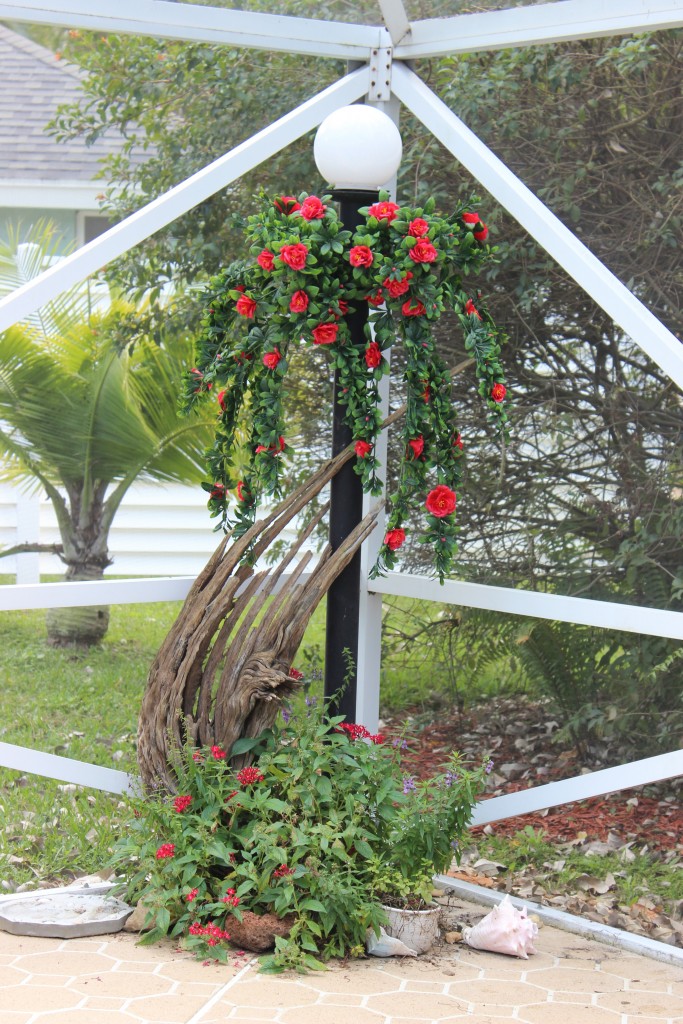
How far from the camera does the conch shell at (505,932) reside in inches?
122

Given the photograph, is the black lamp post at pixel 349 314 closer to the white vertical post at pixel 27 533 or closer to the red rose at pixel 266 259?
the red rose at pixel 266 259

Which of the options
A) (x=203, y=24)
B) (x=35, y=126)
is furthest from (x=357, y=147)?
(x=35, y=126)

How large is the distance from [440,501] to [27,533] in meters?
2.88

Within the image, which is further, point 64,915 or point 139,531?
point 139,531

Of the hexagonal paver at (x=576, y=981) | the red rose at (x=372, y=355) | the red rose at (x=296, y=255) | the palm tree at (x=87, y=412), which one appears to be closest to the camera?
the hexagonal paver at (x=576, y=981)

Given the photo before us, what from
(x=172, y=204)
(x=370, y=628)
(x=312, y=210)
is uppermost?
(x=172, y=204)

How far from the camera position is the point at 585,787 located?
337 cm

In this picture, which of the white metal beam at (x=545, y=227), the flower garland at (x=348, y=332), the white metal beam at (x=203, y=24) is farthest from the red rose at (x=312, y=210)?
the white metal beam at (x=203, y=24)

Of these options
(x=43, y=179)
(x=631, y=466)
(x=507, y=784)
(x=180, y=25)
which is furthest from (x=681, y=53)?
(x=43, y=179)

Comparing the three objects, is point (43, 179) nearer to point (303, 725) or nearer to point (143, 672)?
point (143, 672)

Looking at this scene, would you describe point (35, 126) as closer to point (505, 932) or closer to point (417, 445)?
point (417, 445)

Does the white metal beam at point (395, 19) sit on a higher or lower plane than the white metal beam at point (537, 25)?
higher

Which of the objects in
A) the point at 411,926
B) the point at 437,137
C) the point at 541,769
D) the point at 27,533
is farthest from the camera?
the point at 27,533

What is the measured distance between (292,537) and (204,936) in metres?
2.29
